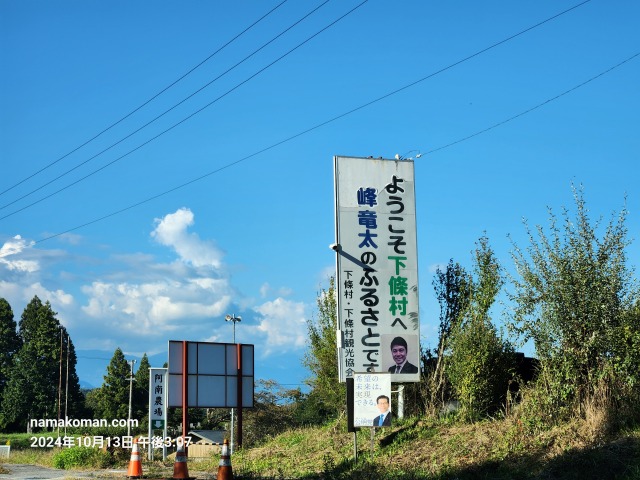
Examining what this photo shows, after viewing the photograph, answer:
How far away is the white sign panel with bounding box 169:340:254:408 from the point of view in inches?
1095

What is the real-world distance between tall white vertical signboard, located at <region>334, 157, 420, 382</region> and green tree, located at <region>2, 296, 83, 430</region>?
194ft

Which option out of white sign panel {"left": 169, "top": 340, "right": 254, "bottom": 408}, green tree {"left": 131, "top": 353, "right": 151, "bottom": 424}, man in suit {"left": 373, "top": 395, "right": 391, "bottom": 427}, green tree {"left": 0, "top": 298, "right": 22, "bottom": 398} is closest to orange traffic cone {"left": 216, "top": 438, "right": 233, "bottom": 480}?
man in suit {"left": 373, "top": 395, "right": 391, "bottom": 427}

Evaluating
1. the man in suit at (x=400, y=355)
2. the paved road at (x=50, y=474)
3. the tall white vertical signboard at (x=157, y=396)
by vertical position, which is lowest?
the paved road at (x=50, y=474)

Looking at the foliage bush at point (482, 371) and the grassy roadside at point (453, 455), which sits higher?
the foliage bush at point (482, 371)

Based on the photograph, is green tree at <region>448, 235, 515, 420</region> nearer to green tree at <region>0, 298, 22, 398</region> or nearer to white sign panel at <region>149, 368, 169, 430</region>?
white sign panel at <region>149, 368, 169, 430</region>

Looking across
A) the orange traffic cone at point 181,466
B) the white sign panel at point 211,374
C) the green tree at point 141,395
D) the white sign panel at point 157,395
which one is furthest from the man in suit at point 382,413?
the green tree at point 141,395

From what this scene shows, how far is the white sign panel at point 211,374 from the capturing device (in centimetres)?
2781

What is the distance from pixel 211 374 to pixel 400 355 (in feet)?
28.1

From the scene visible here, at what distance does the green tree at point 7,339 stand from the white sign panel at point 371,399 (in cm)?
7470

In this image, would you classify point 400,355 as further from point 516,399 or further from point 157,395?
point 157,395

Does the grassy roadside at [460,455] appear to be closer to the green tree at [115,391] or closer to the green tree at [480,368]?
the green tree at [480,368]

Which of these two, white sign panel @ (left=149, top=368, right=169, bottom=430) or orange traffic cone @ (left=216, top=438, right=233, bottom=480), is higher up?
white sign panel @ (left=149, top=368, right=169, bottom=430)

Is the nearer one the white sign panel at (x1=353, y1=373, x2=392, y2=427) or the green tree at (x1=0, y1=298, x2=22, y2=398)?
the white sign panel at (x1=353, y1=373, x2=392, y2=427)

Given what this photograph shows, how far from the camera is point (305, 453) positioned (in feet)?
74.0
